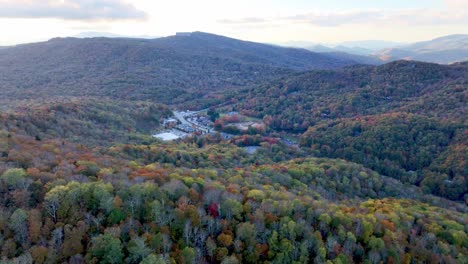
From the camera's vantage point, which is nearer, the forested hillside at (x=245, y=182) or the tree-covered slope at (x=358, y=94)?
the forested hillside at (x=245, y=182)

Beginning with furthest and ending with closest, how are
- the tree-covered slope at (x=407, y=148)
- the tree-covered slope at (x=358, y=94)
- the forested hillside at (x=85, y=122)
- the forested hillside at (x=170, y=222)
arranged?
the tree-covered slope at (x=358, y=94) → the tree-covered slope at (x=407, y=148) → the forested hillside at (x=85, y=122) → the forested hillside at (x=170, y=222)

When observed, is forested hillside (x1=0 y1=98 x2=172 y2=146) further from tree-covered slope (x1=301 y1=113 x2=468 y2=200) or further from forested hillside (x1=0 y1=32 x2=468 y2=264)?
tree-covered slope (x1=301 y1=113 x2=468 y2=200)

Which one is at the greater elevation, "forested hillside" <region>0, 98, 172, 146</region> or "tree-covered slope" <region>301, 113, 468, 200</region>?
"forested hillside" <region>0, 98, 172, 146</region>

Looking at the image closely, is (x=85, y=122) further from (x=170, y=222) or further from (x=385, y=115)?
(x=385, y=115)

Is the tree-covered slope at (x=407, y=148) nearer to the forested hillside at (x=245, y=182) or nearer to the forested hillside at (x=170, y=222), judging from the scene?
the forested hillside at (x=245, y=182)

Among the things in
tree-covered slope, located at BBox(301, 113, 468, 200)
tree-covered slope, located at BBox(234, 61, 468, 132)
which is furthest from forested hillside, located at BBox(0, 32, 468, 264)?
tree-covered slope, located at BBox(234, 61, 468, 132)

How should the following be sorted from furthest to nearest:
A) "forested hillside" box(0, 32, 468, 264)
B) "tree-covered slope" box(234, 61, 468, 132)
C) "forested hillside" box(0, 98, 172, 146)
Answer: "tree-covered slope" box(234, 61, 468, 132) → "forested hillside" box(0, 98, 172, 146) → "forested hillside" box(0, 32, 468, 264)

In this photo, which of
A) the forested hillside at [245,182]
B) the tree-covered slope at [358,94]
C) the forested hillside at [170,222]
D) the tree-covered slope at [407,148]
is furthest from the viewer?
the tree-covered slope at [358,94]

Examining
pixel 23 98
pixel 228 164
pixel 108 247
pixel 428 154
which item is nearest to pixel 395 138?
pixel 428 154

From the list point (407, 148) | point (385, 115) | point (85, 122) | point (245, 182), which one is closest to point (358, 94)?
point (385, 115)

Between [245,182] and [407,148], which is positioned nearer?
[245,182]

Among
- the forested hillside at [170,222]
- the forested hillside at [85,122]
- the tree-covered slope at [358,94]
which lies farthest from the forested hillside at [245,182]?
the tree-covered slope at [358,94]

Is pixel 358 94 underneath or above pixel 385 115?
above

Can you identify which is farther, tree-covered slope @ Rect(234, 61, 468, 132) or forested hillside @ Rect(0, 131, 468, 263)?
tree-covered slope @ Rect(234, 61, 468, 132)
